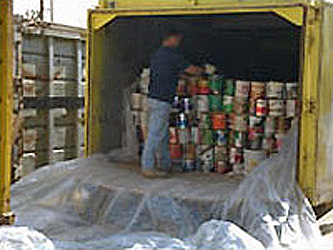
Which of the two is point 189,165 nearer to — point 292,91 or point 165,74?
point 165,74

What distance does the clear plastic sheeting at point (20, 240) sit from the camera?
4543mm

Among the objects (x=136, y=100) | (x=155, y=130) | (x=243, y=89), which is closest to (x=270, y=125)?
(x=243, y=89)

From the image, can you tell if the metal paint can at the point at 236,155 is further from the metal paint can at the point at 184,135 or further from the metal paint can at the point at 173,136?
the metal paint can at the point at 173,136

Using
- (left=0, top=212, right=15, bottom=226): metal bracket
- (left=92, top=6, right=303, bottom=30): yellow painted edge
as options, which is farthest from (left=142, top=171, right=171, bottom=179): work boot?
(left=0, top=212, right=15, bottom=226): metal bracket

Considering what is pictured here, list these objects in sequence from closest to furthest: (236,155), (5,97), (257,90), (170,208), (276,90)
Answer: (5,97) → (170,208) → (276,90) → (257,90) → (236,155)

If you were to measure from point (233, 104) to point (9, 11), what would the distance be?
311 cm

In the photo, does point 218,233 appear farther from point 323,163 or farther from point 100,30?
point 100,30

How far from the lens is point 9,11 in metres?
4.75

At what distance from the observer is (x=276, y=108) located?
21.8ft

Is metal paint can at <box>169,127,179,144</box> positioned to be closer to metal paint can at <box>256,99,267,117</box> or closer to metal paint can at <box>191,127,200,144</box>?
metal paint can at <box>191,127,200,144</box>

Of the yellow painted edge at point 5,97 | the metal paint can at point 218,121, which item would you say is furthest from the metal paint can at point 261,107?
the yellow painted edge at point 5,97

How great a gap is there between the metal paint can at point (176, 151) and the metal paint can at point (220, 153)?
1.46 ft

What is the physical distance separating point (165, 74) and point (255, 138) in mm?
1273

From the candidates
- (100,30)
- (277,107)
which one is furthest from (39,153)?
(277,107)
